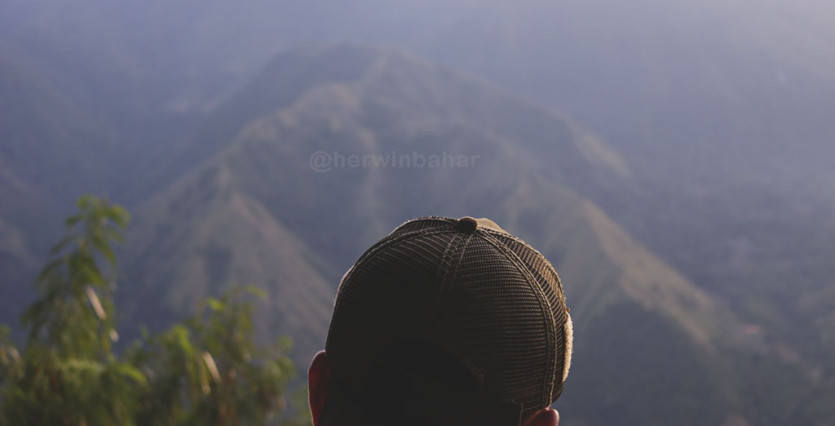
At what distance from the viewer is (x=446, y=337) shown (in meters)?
1.42

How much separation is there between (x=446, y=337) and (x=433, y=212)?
2627 inches

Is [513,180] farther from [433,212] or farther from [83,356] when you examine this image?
[83,356]

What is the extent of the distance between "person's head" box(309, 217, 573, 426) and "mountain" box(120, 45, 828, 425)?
133 feet

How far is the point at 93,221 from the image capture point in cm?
776

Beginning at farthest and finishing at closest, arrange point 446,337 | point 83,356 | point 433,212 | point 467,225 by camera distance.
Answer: point 433,212 → point 83,356 → point 467,225 → point 446,337

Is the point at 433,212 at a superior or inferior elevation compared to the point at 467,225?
superior

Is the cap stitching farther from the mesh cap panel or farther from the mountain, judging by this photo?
the mountain

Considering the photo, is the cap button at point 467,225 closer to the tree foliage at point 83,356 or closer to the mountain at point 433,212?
the tree foliage at point 83,356

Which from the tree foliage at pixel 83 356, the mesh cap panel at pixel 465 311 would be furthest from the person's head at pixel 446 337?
the tree foliage at pixel 83 356

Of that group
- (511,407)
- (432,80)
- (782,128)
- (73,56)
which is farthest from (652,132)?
(511,407)

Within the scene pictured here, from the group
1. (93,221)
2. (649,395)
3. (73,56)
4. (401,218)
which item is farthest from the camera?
(73,56)

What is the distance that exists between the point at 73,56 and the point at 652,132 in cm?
8584

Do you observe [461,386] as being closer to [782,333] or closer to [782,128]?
[782,333]

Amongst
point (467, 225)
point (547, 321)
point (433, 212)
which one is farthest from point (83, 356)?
point (433, 212)
